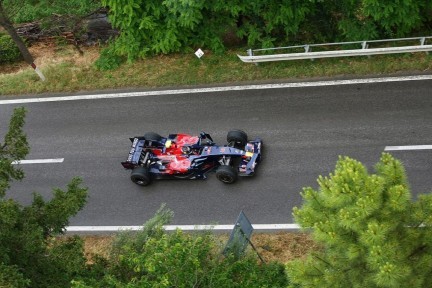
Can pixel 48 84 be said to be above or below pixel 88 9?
below

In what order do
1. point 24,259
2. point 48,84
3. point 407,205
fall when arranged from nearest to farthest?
point 407,205
point 24,259
point 48,84

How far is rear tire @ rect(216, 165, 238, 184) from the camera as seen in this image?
13406 mm

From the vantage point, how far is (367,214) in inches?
257

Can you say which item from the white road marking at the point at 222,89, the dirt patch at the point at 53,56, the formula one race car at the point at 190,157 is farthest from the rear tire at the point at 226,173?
the dirt patch at the point at 53,56

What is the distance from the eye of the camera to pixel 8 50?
19672mm

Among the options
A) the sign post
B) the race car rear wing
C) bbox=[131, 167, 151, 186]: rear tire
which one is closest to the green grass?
the race car rear wing

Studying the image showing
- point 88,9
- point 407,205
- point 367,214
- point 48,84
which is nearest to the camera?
point 367,214

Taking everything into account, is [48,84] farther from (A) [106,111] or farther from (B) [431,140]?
(B) [431,140]

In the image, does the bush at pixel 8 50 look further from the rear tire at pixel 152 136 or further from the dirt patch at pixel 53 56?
the rear tire at pixel 152 136

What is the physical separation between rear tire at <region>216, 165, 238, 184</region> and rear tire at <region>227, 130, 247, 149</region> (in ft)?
3.28

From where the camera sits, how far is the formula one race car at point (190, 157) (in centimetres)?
1362

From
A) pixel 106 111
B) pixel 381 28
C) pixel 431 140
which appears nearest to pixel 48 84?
pixel 106 111

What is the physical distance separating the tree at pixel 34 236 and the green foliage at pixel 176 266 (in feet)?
2.06

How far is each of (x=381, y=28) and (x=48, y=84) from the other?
11.7 metres
